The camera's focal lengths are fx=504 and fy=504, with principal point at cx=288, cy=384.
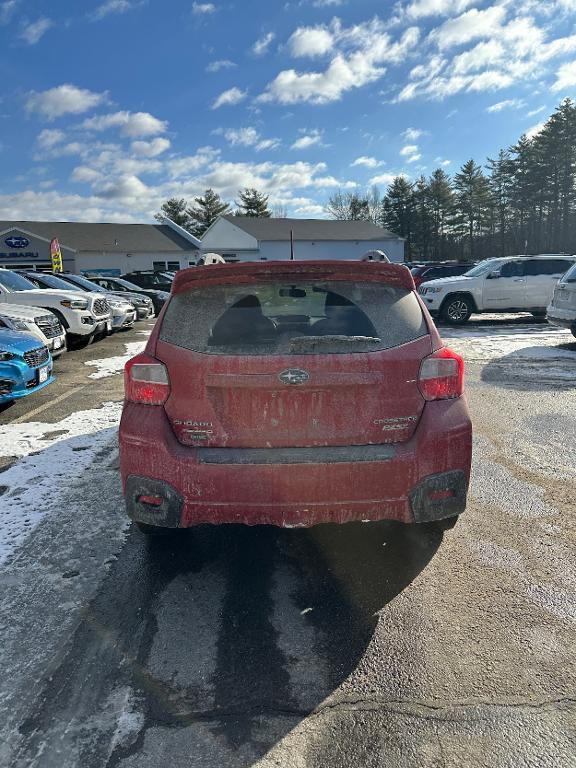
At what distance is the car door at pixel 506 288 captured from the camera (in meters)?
14.5

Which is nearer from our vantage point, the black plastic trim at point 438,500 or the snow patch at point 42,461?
the black plastic trim at point 438,500

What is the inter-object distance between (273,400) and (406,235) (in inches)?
2720

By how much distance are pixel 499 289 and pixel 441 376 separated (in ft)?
44.0

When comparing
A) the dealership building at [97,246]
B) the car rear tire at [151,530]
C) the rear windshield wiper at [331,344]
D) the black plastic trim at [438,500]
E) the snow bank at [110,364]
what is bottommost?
the snow bank at [110,364]

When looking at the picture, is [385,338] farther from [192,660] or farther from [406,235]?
[406,235]

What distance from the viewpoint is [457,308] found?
48.2ft

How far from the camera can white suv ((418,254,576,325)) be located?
47.6 feet

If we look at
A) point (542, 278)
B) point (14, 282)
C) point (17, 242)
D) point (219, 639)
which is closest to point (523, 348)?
point (542, 278)

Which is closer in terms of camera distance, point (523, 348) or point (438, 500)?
point (438, 500)

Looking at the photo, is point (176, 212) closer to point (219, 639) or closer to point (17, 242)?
point (17, 242)

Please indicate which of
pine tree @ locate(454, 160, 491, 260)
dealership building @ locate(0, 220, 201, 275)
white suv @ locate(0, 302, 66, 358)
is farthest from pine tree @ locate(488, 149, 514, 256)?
white suv @ locate(0, 302, 66, 358)

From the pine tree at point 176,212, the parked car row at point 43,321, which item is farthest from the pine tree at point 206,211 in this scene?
the parked car row at point 43,321

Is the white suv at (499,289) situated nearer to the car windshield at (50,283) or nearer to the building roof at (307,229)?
the car windshield at (50,283)

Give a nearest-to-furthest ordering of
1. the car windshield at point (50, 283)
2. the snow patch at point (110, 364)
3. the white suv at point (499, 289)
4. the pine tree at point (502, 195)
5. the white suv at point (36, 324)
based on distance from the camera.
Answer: the white suv at point (36, 324) < the snow patch at point (110, 364) < the car windshield at point (50, 283) < the white suv at point (499, 289) < the pine tree at point (502, 195)
